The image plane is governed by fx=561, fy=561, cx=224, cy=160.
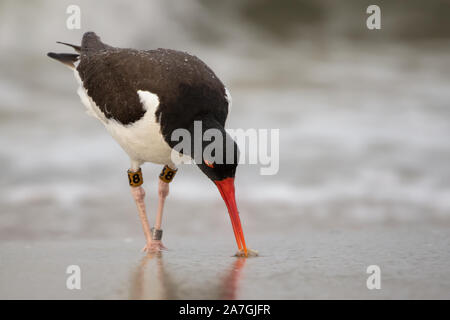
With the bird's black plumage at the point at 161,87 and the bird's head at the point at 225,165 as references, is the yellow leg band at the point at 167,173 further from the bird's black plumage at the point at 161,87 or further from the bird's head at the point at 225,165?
the bird's head at the point at 225,165

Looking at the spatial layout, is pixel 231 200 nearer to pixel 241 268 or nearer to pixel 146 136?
pixel 241 268

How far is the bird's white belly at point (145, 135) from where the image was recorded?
432 centimetres

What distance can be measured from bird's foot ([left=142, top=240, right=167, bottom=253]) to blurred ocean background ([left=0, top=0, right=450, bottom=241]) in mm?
1235

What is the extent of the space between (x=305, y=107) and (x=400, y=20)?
26.3 ft

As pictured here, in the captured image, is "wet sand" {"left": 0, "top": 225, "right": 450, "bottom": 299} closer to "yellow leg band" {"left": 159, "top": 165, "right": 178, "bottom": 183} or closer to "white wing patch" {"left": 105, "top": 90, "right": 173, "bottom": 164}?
"yellow leg band" {"left": 159, "top": 165, "right": 178, "bottom": 183}

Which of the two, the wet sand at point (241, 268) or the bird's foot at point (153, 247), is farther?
the bird's foot at point (153, 247)

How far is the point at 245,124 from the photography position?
11016 mm

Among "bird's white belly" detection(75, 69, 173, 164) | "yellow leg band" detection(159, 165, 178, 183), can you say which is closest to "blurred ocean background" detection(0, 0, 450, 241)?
"yellow leg band" detection(159, 165, 178, 183)

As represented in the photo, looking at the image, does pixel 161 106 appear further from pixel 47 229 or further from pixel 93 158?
pixel 93 158

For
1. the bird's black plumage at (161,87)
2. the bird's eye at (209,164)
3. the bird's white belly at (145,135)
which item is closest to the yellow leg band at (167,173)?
the bird's white belly at (145,135)

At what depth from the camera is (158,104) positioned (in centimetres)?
430

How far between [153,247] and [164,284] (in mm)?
1480

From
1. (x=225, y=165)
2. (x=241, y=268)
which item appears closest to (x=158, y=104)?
(x=225, y=165)
